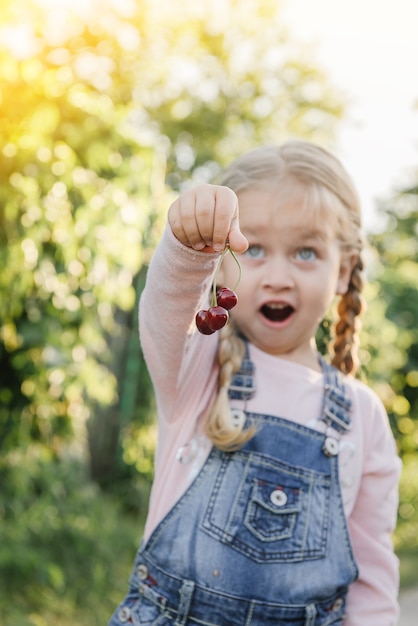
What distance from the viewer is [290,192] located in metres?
1.69

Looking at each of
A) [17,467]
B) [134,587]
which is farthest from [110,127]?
Result: [134,587]

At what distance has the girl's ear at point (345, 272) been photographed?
1896 millimetres

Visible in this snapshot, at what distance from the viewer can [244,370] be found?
5.49ft

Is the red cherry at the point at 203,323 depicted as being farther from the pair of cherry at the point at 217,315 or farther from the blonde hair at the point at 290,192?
the blonde hair at the point at 290,192

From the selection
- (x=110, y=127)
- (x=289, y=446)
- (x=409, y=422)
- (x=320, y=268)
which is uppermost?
(x=409, y=422)

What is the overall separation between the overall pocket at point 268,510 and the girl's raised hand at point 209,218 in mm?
549

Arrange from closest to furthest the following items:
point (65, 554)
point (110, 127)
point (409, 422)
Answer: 1. point (110, 127)
2. point (65, 554)
3. point (409, 422)

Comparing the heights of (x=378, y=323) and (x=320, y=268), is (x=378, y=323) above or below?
above

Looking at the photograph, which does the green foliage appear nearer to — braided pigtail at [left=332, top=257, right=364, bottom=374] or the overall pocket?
braided pigtail at [left=332, top=257, right=364, bottom=374]

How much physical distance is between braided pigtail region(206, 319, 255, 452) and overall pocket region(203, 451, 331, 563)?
0.05m

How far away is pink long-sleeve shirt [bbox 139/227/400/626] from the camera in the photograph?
1.45 meters

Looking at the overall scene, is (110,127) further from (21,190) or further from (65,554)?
(65,554)

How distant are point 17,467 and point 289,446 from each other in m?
2.25

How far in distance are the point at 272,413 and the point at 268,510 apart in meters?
0.21
